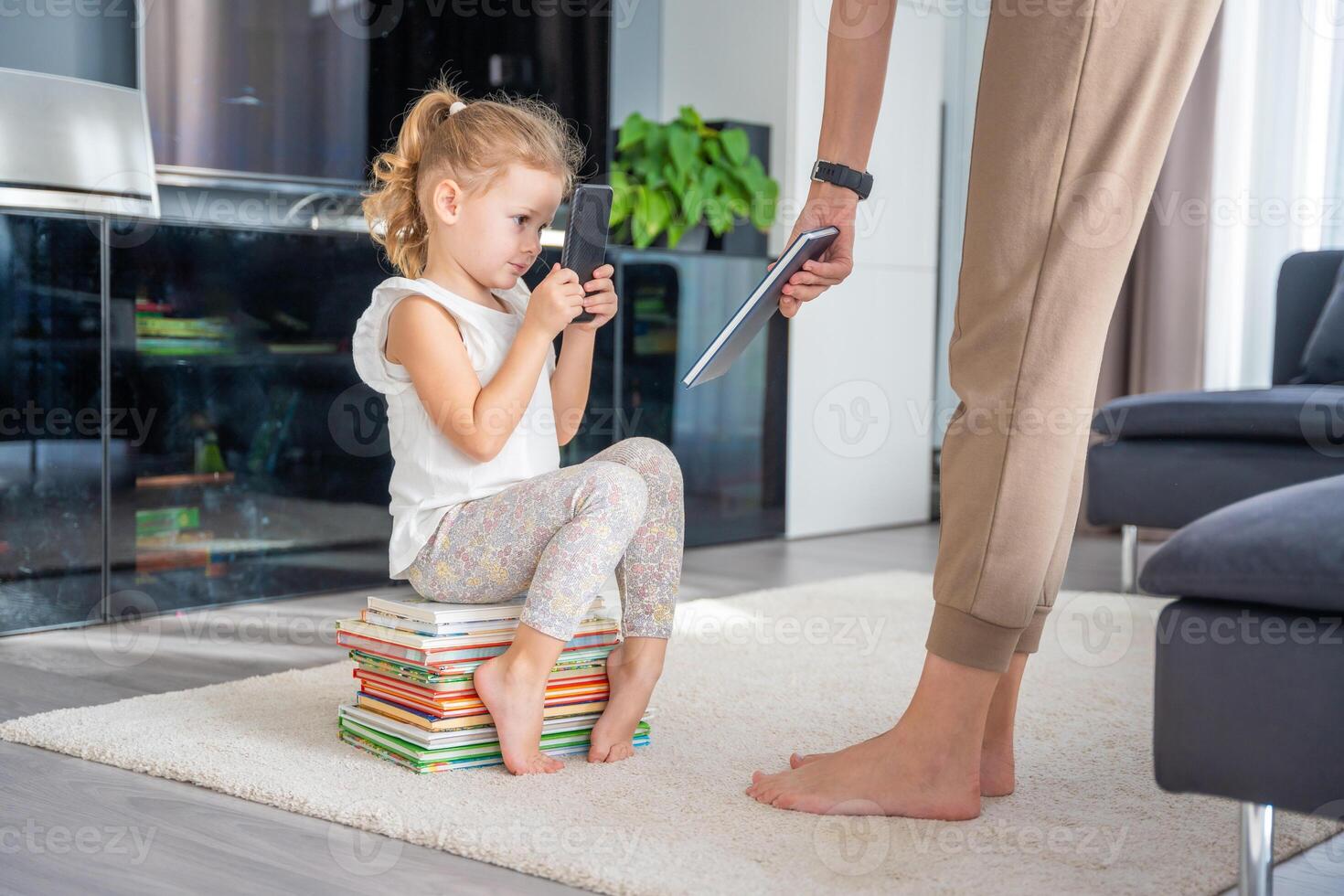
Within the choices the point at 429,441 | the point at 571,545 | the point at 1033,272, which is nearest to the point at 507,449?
the point at 429,441

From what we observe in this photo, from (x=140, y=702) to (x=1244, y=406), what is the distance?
1.95 metres

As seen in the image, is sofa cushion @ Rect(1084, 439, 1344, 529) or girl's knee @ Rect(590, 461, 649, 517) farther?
sofa cushion @ Rect(1084, 439, 1344, 529)

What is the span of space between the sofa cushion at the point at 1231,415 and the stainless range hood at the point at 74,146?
1862 mm

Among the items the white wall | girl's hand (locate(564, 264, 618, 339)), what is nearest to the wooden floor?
girl's hand (locate(564, 264, 618, 339))

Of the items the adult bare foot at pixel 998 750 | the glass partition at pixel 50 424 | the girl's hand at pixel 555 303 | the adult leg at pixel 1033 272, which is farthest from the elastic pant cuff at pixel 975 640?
the glass partition at pixel 50 424

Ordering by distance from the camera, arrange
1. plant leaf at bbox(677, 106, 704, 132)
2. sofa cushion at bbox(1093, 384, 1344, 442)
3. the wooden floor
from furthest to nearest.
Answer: plant leaf at bbox(677, 106, 704, 132)
sofa cushion at bbox(1093, 384, 1344, 442)
the wooden floor

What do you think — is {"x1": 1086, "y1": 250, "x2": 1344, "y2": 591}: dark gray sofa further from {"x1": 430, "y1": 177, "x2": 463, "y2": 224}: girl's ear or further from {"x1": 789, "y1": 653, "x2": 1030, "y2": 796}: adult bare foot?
{"x1": 430, "y1": 177, "x2": 463, "y2": 224}: girl's ear

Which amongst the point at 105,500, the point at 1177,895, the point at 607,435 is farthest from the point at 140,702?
the point at 607,435

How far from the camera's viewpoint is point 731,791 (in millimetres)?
1378

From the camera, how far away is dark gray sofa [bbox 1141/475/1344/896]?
906mm

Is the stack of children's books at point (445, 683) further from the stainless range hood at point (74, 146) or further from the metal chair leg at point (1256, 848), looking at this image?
the stainless range hood at point (74, 146)

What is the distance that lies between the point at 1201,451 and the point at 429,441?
165cm

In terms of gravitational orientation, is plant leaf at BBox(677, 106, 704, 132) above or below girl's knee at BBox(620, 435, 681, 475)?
above

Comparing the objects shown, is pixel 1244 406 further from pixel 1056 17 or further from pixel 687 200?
pixel 1056 17
